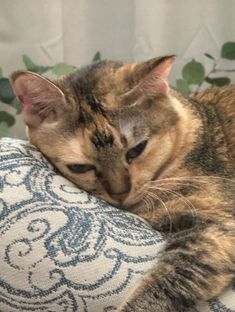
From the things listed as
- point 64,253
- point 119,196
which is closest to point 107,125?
point 119,196

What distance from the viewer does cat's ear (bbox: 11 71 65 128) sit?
1096 mm

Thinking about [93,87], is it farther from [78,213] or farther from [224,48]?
[224,48]

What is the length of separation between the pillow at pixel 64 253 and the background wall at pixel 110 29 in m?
0.88

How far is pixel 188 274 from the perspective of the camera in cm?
100

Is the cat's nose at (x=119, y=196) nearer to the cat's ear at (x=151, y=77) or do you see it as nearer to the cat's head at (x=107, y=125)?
the cat's head at (x=107, y=125)

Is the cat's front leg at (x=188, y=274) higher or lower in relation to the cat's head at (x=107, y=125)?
lower

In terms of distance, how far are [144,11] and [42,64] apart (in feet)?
A: 1.24

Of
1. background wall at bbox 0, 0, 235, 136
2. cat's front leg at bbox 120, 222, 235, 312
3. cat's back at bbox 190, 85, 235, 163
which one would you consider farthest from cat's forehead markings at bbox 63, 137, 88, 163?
background wall at bbox 0, 0, 235, 136

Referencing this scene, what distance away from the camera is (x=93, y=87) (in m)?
1.19

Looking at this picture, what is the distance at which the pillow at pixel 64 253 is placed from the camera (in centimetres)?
98

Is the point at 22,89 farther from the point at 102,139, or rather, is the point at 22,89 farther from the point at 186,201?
the point at 186,201

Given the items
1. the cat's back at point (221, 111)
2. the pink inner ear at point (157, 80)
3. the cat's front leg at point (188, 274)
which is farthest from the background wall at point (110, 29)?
the cat's front leg at point (188, 274)

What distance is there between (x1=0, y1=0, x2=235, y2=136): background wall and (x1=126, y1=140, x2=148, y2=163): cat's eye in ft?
2.66

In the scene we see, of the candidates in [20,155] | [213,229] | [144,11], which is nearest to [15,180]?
[20,155]
